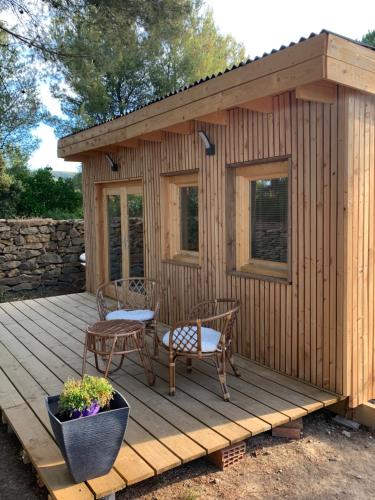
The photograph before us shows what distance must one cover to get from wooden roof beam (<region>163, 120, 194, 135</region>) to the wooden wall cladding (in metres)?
0.07

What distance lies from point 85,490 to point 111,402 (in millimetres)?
442

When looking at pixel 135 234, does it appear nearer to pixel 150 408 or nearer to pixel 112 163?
pixel 112 163

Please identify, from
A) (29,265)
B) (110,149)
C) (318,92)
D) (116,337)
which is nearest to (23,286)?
(29,265)

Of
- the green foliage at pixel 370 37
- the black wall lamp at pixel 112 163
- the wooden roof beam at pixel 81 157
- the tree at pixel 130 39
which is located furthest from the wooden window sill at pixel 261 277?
the green foliage at pixel 370 37

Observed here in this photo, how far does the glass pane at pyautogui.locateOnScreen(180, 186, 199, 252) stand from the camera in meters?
4.94

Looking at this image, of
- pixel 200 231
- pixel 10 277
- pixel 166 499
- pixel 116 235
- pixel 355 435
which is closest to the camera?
pixel 166 499

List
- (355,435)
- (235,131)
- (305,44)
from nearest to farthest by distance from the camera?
(305,44) < (355,435) < (235,131)

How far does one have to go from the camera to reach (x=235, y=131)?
4.11 m

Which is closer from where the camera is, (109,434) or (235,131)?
(109,434)

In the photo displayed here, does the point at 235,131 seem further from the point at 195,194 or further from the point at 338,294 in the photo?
the point at 338,294

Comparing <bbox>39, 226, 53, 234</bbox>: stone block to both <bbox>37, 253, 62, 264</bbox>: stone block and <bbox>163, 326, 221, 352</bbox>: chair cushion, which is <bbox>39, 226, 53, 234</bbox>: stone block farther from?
<bbox>163, 326, 221, 352</bbox>: chair cushion

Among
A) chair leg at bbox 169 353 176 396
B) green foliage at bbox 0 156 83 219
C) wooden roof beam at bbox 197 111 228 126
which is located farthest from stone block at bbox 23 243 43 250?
chair leg at bbox 169 353 176 396

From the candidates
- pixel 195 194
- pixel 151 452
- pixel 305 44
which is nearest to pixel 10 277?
pixel 195 194

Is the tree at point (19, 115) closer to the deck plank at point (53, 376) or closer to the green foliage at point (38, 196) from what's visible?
the green foliage at point (38, 196)
